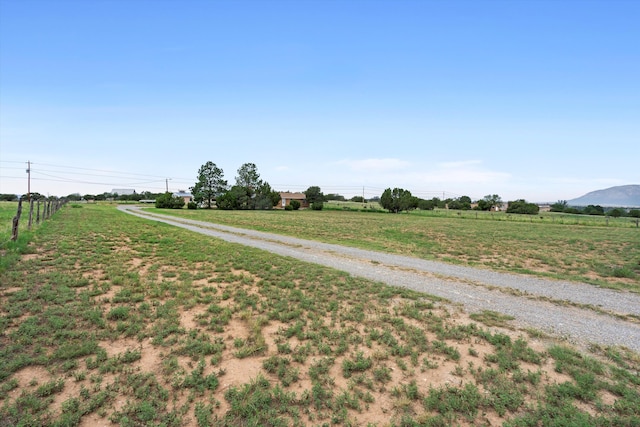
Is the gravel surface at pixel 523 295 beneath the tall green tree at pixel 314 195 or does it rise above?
beneath

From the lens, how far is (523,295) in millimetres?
7367

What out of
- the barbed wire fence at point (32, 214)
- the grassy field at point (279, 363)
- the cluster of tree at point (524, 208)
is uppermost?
the cluster of tree at point (524, 208)

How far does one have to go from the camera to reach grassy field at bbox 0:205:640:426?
3.11m

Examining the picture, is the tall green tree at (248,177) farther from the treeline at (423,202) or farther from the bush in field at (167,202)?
the treeline at (423,202)

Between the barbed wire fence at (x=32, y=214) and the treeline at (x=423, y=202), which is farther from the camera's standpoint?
the treeline at (x=423, y=202)

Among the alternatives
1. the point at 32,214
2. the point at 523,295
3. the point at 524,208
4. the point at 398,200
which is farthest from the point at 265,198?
the point at 524,208

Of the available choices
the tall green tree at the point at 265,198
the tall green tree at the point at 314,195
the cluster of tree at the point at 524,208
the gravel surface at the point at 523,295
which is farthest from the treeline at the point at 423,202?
the gravel surface at the point at 523,295

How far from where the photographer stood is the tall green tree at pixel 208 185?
7591 cm

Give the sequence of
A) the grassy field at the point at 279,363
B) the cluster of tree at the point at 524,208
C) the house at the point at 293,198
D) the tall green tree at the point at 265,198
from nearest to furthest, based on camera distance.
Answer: the grassy field at the point at 279,363 < the tall green tree at the point at 265,198 < the cluster of tree at the point at 524,208 < the house at the point at 293,198

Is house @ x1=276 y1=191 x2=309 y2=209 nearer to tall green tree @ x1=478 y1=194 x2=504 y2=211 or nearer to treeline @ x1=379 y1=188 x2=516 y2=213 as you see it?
treeline @ x1=379 y1=188 x2=516 y2=213

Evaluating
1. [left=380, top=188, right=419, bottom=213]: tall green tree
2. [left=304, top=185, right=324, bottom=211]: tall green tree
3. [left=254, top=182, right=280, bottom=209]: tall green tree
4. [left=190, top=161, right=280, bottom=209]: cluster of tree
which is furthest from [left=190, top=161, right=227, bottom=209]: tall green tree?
[left=380, top=188, right=419, bottom=213]: tall green tree

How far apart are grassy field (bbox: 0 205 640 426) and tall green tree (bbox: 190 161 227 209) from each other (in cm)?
7324

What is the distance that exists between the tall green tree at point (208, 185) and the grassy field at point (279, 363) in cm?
7324

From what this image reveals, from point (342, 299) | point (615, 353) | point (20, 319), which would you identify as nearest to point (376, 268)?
point (342, 299)
